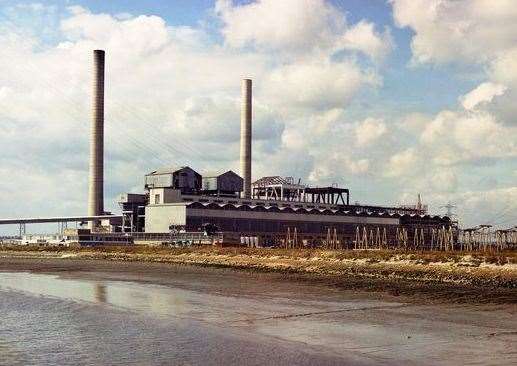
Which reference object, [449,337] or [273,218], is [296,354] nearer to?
[449,337]

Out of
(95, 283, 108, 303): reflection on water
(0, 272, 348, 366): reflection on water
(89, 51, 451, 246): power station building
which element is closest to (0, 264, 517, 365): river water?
(0, 272, 348, 366): reflection on water

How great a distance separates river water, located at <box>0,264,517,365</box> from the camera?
2077 centimetres

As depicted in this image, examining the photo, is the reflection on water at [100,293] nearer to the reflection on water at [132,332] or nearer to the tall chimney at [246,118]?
the reflection on water at [132,332]

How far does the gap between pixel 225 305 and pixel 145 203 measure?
5652 inches

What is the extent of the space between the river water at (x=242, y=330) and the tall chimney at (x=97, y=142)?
128089 mm

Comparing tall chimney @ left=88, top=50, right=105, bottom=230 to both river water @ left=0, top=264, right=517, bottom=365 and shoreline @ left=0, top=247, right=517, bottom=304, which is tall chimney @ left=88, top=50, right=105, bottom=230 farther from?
river water @ left=0, top=264, right=517, bottom=365

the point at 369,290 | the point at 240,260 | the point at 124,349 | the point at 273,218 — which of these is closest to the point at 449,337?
the point at 124,349

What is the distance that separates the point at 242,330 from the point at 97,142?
5843 inches

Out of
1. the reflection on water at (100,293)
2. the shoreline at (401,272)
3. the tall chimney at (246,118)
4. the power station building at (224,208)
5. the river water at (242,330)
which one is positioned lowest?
the river water at (242,330)

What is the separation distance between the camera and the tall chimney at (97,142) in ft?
551

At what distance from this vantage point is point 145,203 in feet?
579

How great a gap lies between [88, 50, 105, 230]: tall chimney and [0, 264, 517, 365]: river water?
12809 cm

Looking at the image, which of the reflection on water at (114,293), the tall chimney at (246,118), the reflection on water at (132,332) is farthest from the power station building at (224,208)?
the reflection on water at (132,332)

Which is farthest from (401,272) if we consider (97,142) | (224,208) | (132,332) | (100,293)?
(97,142)
